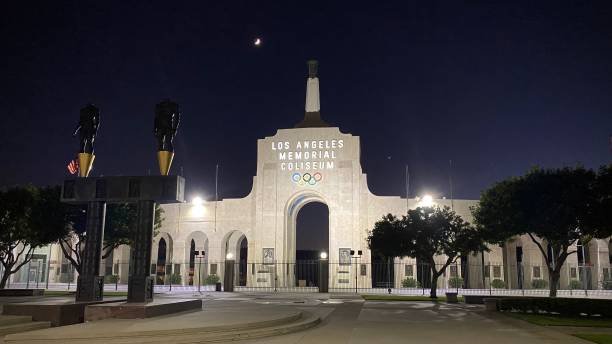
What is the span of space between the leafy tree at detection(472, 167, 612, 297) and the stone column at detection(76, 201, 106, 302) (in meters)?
24.9

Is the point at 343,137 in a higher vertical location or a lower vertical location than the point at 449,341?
higher

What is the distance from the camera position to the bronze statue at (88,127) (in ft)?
63.6

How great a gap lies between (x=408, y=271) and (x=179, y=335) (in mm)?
40101

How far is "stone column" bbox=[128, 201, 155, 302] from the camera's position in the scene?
17234 mm

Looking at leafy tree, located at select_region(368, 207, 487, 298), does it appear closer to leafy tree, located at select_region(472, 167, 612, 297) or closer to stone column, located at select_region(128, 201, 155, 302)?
leafy tree, located at select_region(472, 167, 612, 297)

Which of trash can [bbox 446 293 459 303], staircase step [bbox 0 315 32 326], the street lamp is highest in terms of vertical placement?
the street lamp

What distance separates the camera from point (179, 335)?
12.8 metres

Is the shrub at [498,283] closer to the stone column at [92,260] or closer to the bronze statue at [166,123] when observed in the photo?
the bronze statue at [166,123]

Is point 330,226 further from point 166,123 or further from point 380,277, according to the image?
point 166,123

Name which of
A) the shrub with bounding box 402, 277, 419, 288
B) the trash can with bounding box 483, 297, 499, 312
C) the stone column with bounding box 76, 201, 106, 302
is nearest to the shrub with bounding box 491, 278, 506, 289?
the shrub with bounding box 402, 277, 419, 288

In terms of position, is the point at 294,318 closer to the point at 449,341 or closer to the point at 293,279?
the point at 449,341

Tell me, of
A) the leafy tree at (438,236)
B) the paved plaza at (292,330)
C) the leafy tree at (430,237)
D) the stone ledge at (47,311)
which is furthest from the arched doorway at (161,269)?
the paved plaza at (292,330)

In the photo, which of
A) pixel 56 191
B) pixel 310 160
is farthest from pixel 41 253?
pixel 310 160

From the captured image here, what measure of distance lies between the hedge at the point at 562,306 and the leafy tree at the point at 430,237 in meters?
12.0
